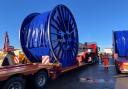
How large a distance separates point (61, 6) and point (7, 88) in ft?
23.7

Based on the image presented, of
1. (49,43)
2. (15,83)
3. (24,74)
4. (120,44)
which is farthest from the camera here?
(120,44)

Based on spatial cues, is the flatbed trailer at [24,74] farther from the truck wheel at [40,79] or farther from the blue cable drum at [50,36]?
the blue cable drum at [50,36]

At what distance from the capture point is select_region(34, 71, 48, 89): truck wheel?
9666 mm

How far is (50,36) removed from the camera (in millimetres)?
12359

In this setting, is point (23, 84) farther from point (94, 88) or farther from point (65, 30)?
point (65, 30)

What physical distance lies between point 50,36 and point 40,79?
3.04 m

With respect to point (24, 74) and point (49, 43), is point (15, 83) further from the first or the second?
point (49, 43)

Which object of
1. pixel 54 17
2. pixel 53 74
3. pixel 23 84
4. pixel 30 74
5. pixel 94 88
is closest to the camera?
pixel 23 84

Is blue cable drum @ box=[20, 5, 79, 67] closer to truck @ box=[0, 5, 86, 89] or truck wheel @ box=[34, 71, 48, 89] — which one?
truck @ box=[0, 5, 86, 89]

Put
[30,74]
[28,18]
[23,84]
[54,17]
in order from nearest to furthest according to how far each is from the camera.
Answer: [23,84]
[30,74]
[54,17]
[28,18]

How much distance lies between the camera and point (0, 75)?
25.3ft

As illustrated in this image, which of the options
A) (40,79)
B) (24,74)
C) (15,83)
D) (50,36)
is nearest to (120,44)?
(50,36)

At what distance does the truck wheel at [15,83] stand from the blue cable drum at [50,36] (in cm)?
414

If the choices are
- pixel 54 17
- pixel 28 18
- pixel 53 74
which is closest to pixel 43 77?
pixel 53 74
